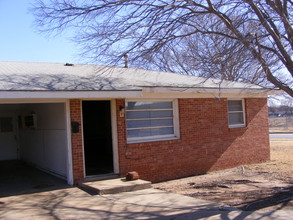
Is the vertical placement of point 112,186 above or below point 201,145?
below

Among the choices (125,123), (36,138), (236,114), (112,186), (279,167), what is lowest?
(279,167)

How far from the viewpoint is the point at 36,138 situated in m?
12.4

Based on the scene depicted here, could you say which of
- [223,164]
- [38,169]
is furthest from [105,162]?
[223,164]

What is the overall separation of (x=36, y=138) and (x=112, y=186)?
199 inches

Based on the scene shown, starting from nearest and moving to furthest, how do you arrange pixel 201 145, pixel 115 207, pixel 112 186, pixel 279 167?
pixel 115 207
pixel 112 186
pixel 201 145
pixel 279 167

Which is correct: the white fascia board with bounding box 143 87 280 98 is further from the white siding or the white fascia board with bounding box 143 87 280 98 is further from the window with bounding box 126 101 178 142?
the white siding

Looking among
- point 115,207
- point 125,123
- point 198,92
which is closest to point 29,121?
point 125,123

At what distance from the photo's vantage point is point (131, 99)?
410 inches

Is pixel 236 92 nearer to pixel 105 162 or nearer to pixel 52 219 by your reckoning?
pixel 105 162

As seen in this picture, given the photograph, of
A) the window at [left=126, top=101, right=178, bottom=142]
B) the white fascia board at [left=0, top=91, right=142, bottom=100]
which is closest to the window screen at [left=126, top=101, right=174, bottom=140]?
the window at [left=126, top=101, right=178, bottom=142]

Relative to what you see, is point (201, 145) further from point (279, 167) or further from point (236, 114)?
point (279, 167)

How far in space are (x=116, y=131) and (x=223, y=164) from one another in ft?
15.4

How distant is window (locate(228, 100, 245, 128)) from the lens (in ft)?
43.1

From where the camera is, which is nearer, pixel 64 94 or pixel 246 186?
pixel 64 94
